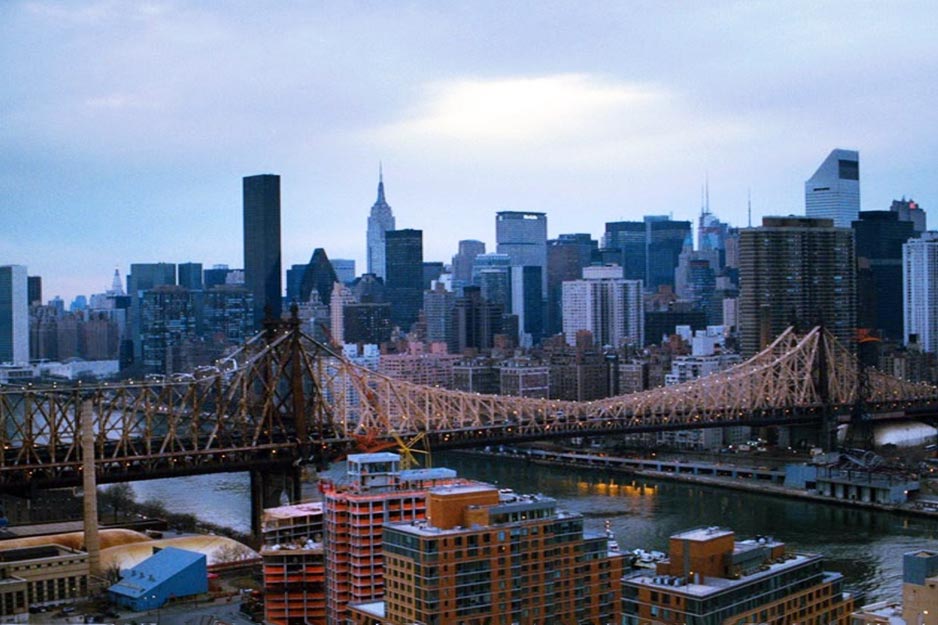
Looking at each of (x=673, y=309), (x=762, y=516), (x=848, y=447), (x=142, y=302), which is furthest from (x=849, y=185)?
(x=762, y=516)

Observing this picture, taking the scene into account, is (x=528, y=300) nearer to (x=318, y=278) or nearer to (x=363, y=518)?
(x=318, y=278)

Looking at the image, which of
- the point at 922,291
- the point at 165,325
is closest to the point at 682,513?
the point at 922,291

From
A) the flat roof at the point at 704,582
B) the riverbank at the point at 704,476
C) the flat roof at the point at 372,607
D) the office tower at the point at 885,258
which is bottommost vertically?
the riverbank at the point at 704,476

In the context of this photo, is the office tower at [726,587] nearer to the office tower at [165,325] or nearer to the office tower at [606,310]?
the office tower at [165,325]

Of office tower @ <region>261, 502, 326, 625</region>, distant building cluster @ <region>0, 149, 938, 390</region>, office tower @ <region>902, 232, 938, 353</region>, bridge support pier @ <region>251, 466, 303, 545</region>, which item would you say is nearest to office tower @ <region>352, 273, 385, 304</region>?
distant building cluster @ <region>0, 149, 938, 390</region>

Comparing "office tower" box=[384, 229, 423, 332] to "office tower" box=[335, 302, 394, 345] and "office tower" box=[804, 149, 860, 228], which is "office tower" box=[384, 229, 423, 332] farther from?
"office tower" box=[804, 149, 860, 228]

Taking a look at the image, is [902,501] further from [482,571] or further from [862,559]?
[482,571]

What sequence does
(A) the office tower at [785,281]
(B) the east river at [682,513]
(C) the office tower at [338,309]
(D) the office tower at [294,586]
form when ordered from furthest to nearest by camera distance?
(C) the office tower at [338,309]
(A) the office tower at [785,281]
(B) the east river at [682,513]
(D) the office tower at [294,586]

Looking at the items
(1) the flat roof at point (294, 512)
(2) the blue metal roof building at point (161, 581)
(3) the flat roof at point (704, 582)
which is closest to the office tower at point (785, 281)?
(1) the flat roof at point (294, 512)
